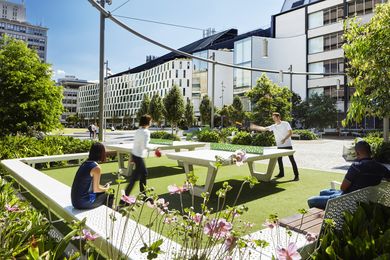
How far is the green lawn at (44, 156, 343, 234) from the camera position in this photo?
5.90m

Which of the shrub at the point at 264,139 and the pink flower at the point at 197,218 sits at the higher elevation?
the pink flower at the point at 197,218

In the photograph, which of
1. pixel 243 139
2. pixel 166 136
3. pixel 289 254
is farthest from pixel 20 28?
pixel 289 254

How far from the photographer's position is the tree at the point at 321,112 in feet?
140

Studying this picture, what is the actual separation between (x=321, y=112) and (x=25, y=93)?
3793 cm

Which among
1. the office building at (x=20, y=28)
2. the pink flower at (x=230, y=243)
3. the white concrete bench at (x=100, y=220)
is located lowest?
the white concrete bench at (x=100, y=220)

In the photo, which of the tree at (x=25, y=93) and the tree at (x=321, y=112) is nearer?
the tree at (x=25, y=93)

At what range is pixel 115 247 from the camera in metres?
2.74

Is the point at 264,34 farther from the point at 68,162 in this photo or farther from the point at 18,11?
the point at 18,11

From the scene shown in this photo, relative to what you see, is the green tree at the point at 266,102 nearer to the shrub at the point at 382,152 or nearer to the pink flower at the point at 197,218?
the shrub at the point at 382,152

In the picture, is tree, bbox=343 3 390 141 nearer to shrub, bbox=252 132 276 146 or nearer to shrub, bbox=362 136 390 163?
shrub, bbox=362 136 390 163

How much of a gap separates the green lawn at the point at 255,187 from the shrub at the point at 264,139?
32.8 ft

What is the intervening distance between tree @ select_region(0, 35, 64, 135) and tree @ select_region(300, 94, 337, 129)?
3630 cm

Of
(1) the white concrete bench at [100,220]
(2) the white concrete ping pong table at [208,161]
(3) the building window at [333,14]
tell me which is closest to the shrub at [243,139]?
(2) the white concrete ping pong table at [208,161]

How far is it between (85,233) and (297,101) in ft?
157
